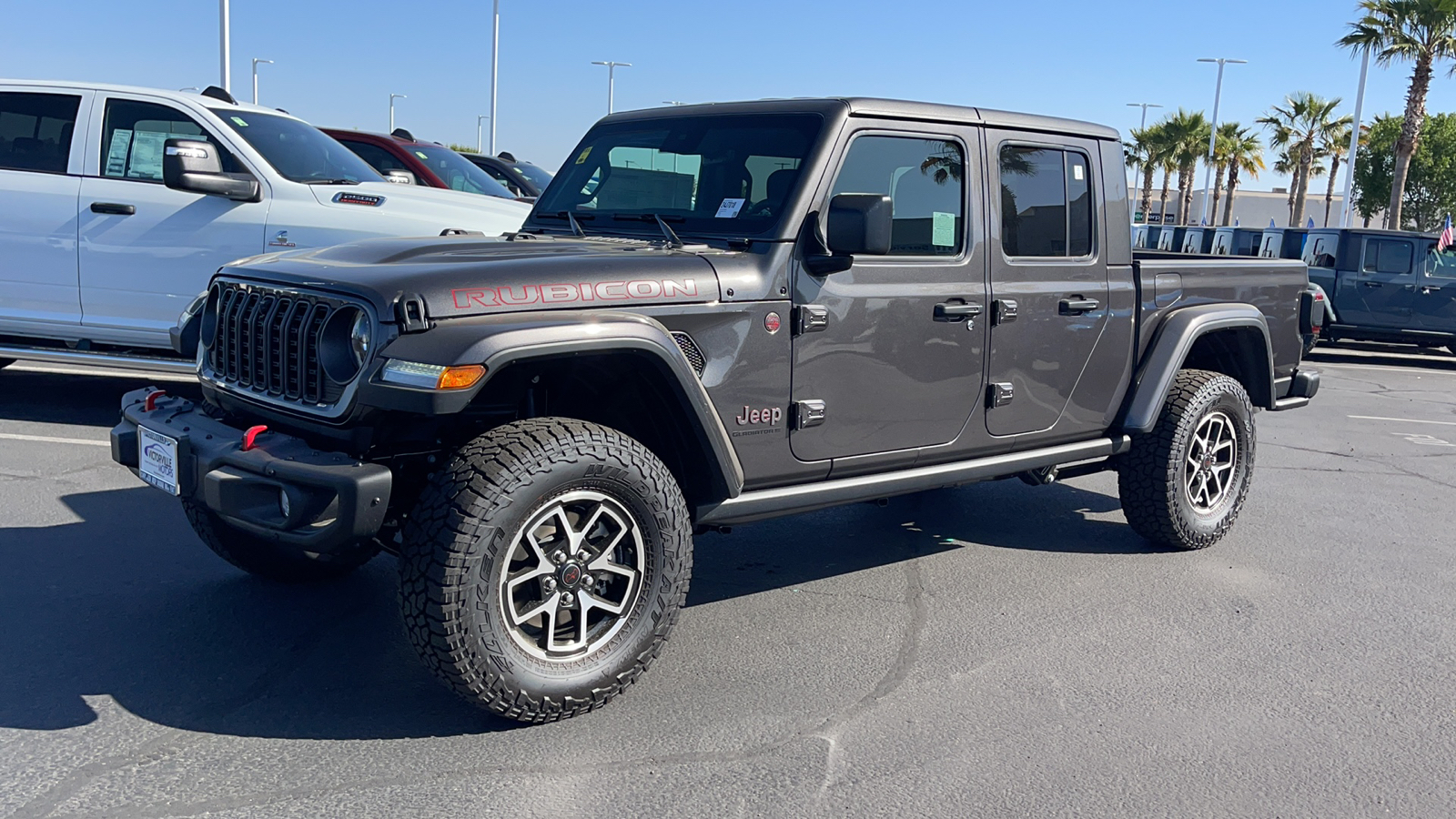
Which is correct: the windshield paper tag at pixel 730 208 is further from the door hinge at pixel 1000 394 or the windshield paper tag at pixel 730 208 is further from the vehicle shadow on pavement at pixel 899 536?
the vehicle shadow on pavement at pixel 899 536

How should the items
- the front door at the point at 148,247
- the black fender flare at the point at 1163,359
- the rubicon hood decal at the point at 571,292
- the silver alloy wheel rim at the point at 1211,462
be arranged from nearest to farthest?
the rubicon hood decal at the point at 571,292 < the black fender flare at the point at 1163,359 < the silver alloy wheel rim at the point at 1211,462 < the front door at the point at 148,247

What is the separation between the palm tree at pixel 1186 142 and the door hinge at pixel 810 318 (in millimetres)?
55663

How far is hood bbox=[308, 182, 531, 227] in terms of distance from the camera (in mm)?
7293

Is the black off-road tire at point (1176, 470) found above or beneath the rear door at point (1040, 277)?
beneath

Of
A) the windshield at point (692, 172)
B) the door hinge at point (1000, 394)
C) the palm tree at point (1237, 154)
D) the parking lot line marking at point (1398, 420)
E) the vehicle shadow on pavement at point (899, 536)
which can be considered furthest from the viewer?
the palm tree at point (1237, 154)

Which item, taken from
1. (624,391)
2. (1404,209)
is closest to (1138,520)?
(624,391)

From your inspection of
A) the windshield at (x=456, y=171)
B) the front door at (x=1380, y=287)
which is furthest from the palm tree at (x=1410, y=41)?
the windshield at (x=456, y=171)

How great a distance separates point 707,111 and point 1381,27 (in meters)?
32.8

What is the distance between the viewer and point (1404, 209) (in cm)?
5012

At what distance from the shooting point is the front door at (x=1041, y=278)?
467 cm

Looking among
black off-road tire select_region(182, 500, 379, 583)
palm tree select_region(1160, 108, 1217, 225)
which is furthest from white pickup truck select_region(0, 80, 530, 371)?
palm tree select_region(1160, 108, 1217, 225)

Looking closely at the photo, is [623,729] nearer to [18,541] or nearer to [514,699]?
[514,699]

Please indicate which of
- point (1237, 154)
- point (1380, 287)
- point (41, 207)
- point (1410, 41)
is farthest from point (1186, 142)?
point (41, 207)

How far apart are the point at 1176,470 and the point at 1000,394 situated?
1238 millimetres
